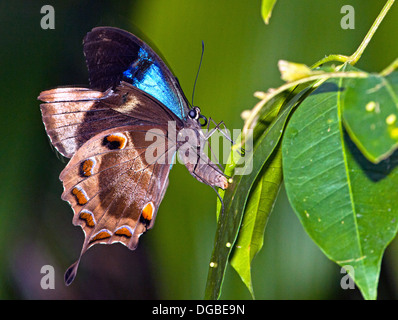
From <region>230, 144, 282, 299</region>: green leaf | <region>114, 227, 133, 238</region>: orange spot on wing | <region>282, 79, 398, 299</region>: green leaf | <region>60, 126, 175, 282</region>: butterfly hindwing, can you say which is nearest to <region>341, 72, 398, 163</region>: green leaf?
<region>282, 79, 398, 299</region>: green leaf

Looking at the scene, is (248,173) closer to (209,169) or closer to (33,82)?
(209,169)

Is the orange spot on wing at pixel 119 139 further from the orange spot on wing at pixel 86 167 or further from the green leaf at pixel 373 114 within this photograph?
the green leaf at pixel 373 114

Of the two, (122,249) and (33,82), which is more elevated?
(33,82)

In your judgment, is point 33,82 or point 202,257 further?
point 33,82

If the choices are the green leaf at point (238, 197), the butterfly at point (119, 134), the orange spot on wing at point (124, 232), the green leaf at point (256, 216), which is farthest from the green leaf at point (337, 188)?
the orange spot on wing at point (124, 232)

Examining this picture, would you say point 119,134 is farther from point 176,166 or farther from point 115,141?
point 176,166

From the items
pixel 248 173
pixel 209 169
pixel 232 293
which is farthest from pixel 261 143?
pixel 232 293

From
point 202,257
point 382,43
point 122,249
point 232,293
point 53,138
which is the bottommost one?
point 232,293

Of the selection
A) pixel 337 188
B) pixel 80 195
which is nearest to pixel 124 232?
pixel 80 195
